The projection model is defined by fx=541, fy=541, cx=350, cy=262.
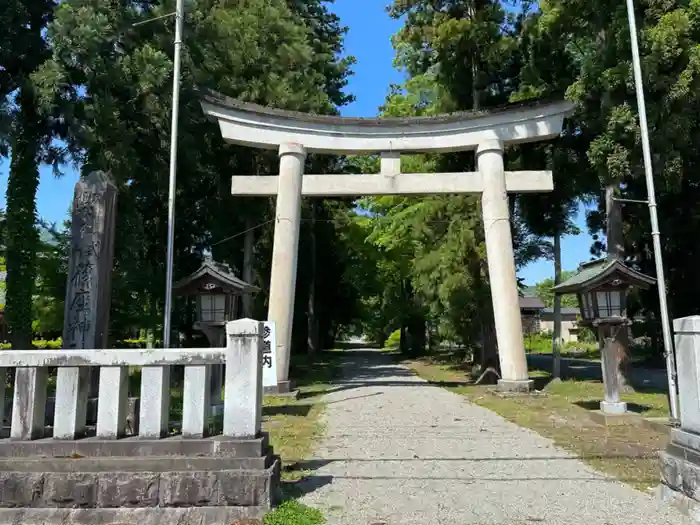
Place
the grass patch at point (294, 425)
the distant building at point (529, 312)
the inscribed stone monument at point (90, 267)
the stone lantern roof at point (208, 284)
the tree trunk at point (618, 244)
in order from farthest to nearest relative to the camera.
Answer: the distant building at point (529, 312), the tree trunk at point (618, 244), the stone lantern roof at point (208, 284), the inscribed stone monument at point (90, 267), the grass patch at point (294, 425)

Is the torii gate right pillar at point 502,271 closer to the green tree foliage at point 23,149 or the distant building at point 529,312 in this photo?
the green tree foliage at point 23,149

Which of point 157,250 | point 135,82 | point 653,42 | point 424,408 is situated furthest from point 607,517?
point 157,250

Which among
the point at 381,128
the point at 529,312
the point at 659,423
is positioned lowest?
the point at 659,423

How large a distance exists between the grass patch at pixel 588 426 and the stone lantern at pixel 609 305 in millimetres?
665

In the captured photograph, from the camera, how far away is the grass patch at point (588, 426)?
20.6 feet

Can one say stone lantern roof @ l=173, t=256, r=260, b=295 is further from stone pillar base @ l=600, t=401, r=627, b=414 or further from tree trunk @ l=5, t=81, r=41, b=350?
tree trunk @ l=5, t=81, r=41, b=350

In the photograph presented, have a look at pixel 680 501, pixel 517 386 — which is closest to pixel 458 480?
pixel 680 501

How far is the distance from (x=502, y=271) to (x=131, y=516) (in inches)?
398

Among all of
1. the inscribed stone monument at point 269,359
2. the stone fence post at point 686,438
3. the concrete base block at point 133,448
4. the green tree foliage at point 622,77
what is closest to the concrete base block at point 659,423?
the stone fence post at point 686,438

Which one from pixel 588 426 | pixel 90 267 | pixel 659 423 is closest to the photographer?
pixel 90 267

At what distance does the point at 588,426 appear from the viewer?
8.80m

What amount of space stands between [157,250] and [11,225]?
5.79 meters

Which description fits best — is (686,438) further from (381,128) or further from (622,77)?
(381,128)

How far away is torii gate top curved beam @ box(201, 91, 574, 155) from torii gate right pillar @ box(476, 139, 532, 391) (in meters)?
0.57
